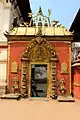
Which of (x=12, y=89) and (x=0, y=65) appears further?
(x=0, y=65)

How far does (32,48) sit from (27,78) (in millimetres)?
1750

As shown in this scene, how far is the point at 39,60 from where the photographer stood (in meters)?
14.2

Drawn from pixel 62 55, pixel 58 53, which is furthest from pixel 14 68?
pixel 62 55

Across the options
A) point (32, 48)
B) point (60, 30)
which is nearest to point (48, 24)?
point (60, 30)

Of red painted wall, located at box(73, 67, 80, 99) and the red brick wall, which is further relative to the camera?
the red brick wall

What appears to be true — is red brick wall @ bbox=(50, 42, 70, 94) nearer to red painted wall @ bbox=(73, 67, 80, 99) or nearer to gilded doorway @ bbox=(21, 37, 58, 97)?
gilded doorway @ bbox=(21, 37, 58, 97)

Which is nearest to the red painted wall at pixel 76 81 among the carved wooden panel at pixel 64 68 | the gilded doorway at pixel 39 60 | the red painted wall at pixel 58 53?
the red painted wall at pixel 58 53

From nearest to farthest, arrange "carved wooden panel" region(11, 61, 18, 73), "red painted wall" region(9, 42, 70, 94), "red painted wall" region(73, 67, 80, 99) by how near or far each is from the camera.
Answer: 1. "red painted wall" region(73, 67, 80, 99)
2. "red painted wall" region(9, 42, 70, 94)
3. "carved wooden panel" region(11, 61, 18, 73)

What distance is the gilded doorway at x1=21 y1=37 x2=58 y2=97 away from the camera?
13992mm

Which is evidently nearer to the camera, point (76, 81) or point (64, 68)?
point (76, 81)

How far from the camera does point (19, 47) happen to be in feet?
47.5

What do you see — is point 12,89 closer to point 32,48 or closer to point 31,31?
point 32,48

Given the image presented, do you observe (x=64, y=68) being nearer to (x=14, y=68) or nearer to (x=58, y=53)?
(x=58, y=53)

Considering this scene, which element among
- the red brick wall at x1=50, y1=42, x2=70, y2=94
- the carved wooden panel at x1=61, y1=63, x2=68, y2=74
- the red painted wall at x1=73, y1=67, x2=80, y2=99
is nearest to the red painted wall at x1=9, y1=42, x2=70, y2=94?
the red brick wall at x1=50, y1=42, x2=70, y2=94
